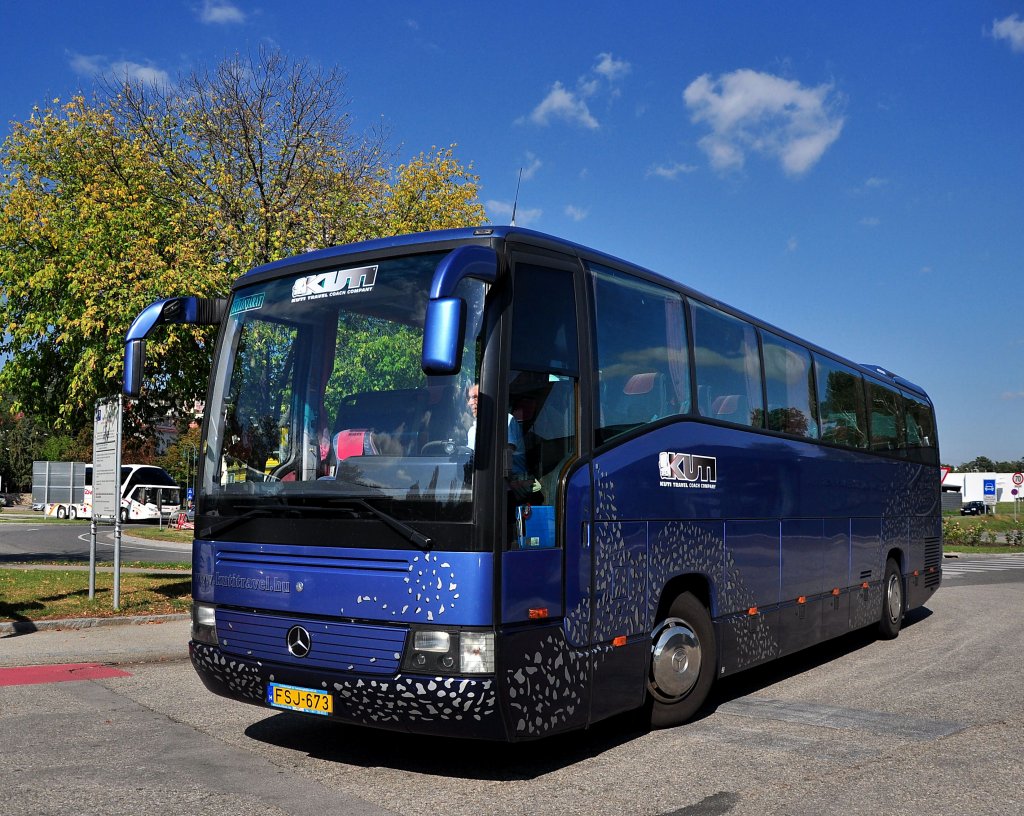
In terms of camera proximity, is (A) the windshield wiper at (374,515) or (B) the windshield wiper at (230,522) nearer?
(A) the windshield wiper at (374,515)

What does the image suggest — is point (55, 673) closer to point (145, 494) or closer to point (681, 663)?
point (681, 663)

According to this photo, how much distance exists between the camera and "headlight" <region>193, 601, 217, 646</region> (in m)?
6.37

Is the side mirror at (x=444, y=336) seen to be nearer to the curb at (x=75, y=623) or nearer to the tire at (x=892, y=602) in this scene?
the tire at (x=892, y=602)

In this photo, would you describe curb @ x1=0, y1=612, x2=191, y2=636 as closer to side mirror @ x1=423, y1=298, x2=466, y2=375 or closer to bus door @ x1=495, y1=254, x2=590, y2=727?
bus door @ x1=495, y1=254, x2=590, y2=727

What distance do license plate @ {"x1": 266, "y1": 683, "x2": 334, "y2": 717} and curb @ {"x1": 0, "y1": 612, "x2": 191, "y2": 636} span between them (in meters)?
7.43

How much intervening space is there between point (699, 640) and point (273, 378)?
11.7ft

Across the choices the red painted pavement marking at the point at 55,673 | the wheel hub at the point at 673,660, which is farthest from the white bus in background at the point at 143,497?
the wheel hub at the point at 673,660

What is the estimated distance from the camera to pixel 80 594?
15.4 m

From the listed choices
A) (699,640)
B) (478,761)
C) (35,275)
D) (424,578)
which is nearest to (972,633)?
(699,640)

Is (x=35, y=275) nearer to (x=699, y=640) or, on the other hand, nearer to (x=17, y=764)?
(x=17, y=764)

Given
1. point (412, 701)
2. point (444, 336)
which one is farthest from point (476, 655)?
point (444, 336)

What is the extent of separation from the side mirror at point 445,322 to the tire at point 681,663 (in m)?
2.87

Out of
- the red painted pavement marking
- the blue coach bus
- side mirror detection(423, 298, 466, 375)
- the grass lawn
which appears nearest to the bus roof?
the blue coach bus

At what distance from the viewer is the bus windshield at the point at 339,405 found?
5.59 m
